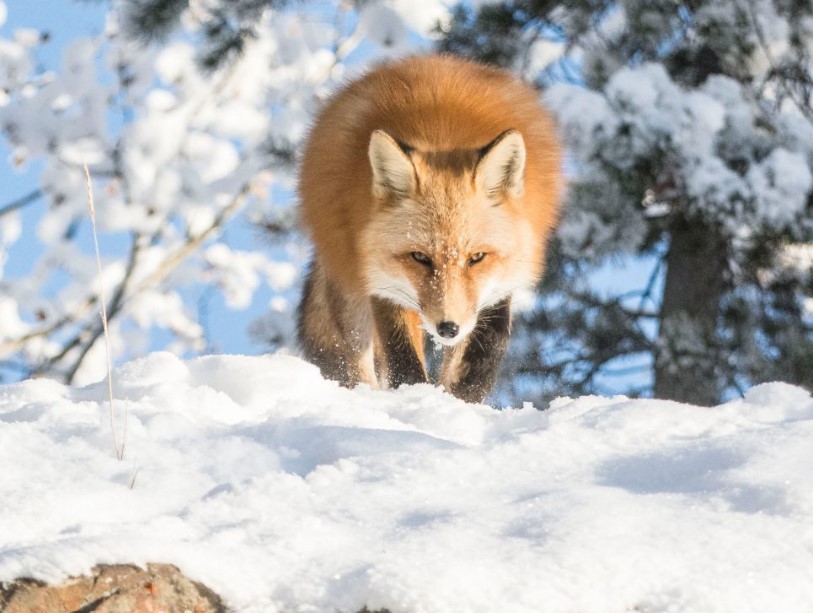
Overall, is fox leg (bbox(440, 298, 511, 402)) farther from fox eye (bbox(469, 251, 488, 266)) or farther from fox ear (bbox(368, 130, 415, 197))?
fox ear (bbox(368, 130, 415, 197))

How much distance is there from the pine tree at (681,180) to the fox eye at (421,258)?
265 centimetres

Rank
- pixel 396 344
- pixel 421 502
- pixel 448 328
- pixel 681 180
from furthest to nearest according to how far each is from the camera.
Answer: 1. pixel 681 180
2. pixel 396 344
3. pixel 448 328
4. pixel 421 502

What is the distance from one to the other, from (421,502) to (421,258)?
7.49 ft

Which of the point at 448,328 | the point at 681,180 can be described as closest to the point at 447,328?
the point at 448,328

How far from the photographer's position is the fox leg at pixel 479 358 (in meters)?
5.12

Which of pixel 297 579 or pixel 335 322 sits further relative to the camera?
pixel 335 322

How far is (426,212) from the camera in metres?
4.47

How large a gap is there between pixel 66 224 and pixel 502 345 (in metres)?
7.03

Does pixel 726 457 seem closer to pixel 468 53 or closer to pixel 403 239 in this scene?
pixel 403 239

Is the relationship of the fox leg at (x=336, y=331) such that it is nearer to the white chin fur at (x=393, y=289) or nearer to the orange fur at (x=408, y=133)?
the orange fur at (x=408, y=133)

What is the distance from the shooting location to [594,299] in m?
9.32

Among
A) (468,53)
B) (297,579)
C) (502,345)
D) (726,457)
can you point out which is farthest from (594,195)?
(297,579)

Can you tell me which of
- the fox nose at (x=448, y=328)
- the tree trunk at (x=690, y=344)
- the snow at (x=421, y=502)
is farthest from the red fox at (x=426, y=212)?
the tree trunk at (x=690, y=344)

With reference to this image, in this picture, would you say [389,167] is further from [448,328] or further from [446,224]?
[448,328]
